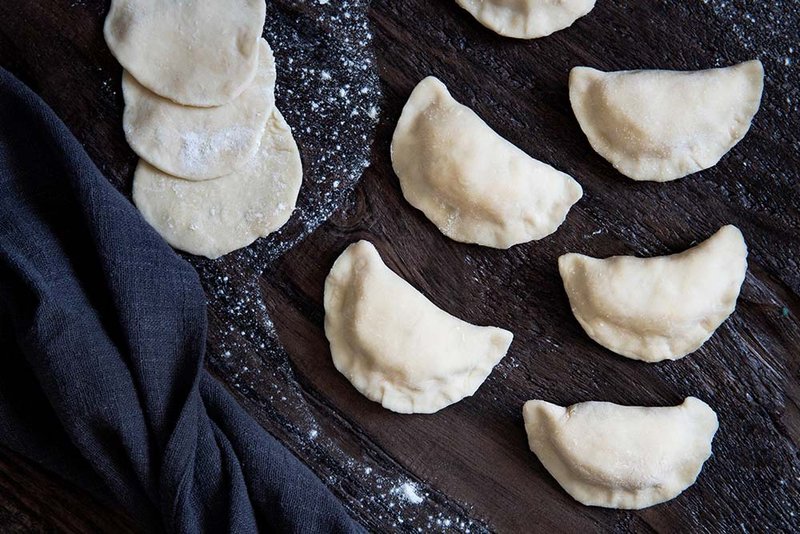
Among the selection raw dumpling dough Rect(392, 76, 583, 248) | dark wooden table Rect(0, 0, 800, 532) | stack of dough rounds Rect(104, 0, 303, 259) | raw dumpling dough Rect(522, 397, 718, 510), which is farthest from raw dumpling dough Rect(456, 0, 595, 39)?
raw dumpling dough Rect(522, 397, 718, 510)

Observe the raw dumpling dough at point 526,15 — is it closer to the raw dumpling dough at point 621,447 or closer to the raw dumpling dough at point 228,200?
the raw dumpling dough at point 228,200

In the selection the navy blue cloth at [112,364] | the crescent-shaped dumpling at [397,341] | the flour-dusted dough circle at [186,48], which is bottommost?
the navy blue cloth at [112,364]

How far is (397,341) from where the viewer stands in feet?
3.70

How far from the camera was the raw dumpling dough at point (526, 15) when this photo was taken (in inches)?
45.3

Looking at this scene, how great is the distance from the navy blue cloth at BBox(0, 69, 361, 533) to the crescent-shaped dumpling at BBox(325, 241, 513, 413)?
18cm

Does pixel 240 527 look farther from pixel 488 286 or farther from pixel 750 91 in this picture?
pixel 750 91

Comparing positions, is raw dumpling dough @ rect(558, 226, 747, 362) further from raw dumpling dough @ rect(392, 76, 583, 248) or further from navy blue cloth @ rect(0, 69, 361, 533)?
navy blue cloth @ rect(0, 69, 361, 533)

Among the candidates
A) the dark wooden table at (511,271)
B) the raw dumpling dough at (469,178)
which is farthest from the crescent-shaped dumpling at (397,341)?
the raw dumpling dough at (469,178)

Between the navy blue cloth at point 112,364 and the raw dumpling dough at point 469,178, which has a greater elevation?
the raw dumpling dough at point 469,178

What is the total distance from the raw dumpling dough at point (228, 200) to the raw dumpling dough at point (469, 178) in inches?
6.8

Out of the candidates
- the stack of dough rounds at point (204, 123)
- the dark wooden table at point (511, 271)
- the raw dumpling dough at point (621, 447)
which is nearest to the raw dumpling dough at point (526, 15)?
the dark wooden table at point (511, 271)

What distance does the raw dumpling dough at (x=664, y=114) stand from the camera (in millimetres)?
1146

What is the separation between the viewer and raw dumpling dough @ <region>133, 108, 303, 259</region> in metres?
1.12

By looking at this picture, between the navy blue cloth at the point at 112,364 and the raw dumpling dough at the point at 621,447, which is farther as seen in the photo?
the raw dumpling dough at the point at 621,447
